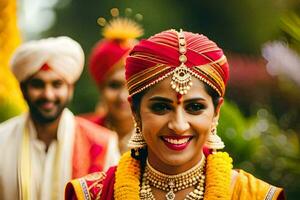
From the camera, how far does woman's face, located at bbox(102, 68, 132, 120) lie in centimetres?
948

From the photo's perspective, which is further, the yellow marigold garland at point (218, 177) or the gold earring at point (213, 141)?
the gold earring at point (213, 141)

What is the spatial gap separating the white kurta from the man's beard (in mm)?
56

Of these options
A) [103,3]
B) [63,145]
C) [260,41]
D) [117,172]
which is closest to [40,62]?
[63,145]

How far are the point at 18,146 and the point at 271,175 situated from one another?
9.28ft

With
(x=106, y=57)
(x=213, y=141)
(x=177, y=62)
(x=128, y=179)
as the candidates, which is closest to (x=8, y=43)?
(x=106, y=57)

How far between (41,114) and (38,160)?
31 centimetres

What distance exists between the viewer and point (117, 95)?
9.50 meters

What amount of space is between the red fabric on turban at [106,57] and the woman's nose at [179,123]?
12.8ft

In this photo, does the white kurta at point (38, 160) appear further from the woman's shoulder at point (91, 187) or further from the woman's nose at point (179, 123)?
the woman's nose at point (179, 123)

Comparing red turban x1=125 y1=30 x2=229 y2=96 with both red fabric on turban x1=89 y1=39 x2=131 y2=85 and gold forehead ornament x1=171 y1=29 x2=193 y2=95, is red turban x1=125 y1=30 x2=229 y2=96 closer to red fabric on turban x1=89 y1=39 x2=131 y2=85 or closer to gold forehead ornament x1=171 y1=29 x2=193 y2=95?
gold forehead ornament x1=171 y1=29 x2=193 y2=95

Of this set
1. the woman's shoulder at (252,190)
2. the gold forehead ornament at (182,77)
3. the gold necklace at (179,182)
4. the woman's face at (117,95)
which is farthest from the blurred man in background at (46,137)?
the gold forehead ornament at (182,77)

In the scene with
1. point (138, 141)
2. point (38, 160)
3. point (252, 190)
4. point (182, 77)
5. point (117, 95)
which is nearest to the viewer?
point (182, 77)

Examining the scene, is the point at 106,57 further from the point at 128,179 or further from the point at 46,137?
the point at 128,179

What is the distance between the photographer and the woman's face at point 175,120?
5594 millimetres
